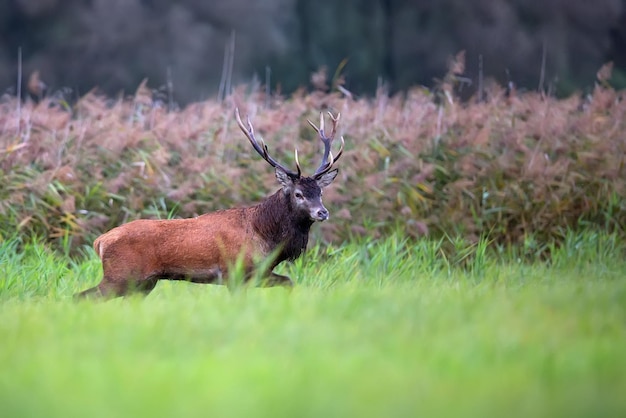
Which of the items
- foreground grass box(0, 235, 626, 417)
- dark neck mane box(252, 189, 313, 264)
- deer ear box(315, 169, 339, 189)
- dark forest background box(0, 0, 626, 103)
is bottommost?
dark forest background box(0, 0, 626, 103)

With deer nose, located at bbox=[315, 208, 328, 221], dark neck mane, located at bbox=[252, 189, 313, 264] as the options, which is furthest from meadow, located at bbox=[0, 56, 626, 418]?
deer nose, located at bbox=[315, 208, 328, 221]

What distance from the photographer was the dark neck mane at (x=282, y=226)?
7.89 meters

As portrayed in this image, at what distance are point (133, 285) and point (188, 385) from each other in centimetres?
324

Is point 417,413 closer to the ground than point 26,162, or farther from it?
farther from it

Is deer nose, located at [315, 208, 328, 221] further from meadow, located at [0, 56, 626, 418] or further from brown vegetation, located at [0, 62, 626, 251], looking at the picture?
brown vegetation, located at [0, 62, 626, 251]

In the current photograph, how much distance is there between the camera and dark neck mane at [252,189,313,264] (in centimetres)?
789

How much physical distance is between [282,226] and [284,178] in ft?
1.17

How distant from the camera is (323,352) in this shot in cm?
484

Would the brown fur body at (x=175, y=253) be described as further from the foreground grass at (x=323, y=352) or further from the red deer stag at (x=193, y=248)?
the foreground grass at (x=323, y=352)

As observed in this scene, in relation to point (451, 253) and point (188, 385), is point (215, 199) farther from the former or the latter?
point (188, 385)

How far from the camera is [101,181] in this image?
1067 cm

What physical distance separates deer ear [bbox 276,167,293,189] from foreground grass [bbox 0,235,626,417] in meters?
0.86

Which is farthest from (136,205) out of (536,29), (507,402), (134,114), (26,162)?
(536,29)

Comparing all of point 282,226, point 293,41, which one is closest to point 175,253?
point 282,226
